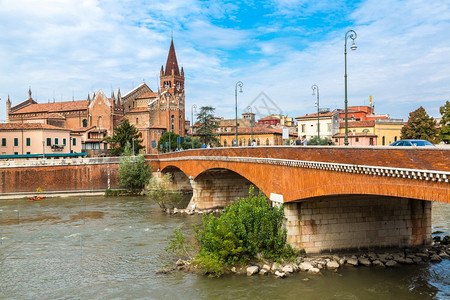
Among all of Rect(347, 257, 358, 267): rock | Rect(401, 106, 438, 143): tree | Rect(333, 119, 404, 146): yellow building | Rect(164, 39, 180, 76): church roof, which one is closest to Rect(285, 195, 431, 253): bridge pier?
Rect(347, 257, 358, 267): rock

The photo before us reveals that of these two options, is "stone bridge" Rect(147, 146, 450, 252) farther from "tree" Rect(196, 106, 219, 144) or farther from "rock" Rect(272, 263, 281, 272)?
"tree" Rect(196, 106, 219, 144)

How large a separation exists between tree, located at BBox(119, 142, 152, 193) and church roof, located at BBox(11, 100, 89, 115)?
37536mm

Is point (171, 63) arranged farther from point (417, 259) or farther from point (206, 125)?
point (417, 259)

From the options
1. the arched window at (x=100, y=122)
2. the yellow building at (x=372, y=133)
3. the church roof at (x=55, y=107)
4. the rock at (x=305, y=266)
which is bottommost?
the rock at (x=305, y=266)

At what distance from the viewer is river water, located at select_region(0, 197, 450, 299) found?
15.6 m

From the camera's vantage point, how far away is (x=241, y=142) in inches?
2975

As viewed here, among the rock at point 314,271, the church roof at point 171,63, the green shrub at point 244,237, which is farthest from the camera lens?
the church roof at point 171,63

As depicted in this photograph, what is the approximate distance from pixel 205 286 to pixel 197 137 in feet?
202

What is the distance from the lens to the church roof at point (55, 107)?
3300 inches

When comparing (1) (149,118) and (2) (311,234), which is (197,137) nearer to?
(1) (149,118)

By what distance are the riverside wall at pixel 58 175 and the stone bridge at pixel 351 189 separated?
2963cm

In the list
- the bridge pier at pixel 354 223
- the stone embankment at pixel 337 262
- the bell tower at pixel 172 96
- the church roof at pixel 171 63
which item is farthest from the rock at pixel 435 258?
the church roof at pixel 171 63

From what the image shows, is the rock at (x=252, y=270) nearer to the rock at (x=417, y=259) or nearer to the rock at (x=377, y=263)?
the rock at (x=377, y=263)

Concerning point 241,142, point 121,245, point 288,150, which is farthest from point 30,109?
point 288,150
